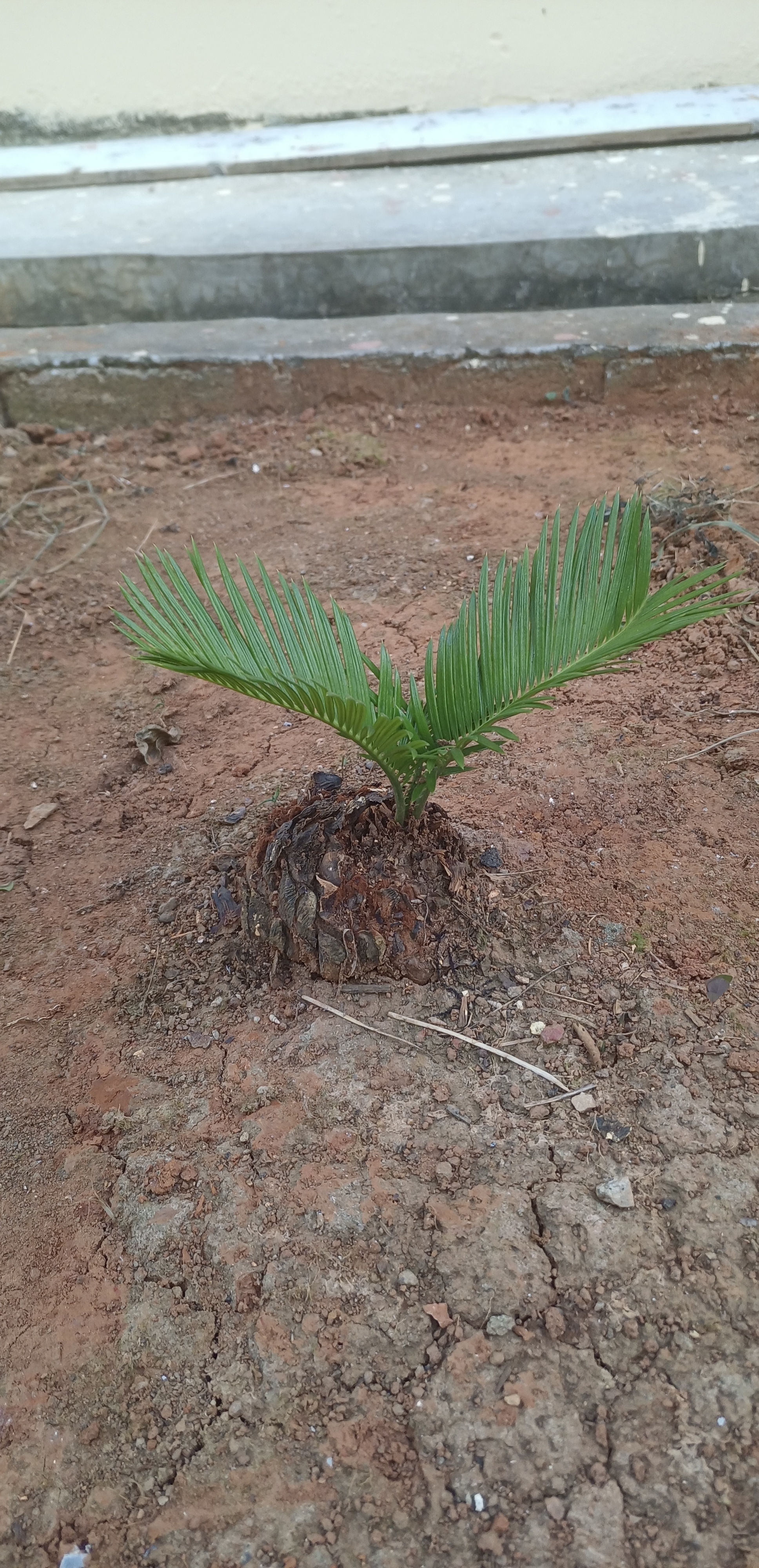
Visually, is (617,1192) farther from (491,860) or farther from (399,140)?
(399,140)

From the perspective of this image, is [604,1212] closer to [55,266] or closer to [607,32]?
[55,266]

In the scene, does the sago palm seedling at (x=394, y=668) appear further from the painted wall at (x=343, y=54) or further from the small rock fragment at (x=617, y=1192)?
the painted wall at (x=343, y=54)

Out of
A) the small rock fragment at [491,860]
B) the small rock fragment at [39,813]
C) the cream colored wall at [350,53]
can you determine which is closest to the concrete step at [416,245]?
the cream colored wall at [350,53]

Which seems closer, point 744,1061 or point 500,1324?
point 500,1324

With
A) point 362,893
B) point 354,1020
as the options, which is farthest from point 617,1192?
point 362,893

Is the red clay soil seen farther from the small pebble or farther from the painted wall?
the painted wall

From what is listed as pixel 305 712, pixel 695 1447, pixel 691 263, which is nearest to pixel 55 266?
pixel 691 263

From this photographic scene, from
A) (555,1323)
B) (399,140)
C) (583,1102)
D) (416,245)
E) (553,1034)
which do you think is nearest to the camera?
(555,1323)
